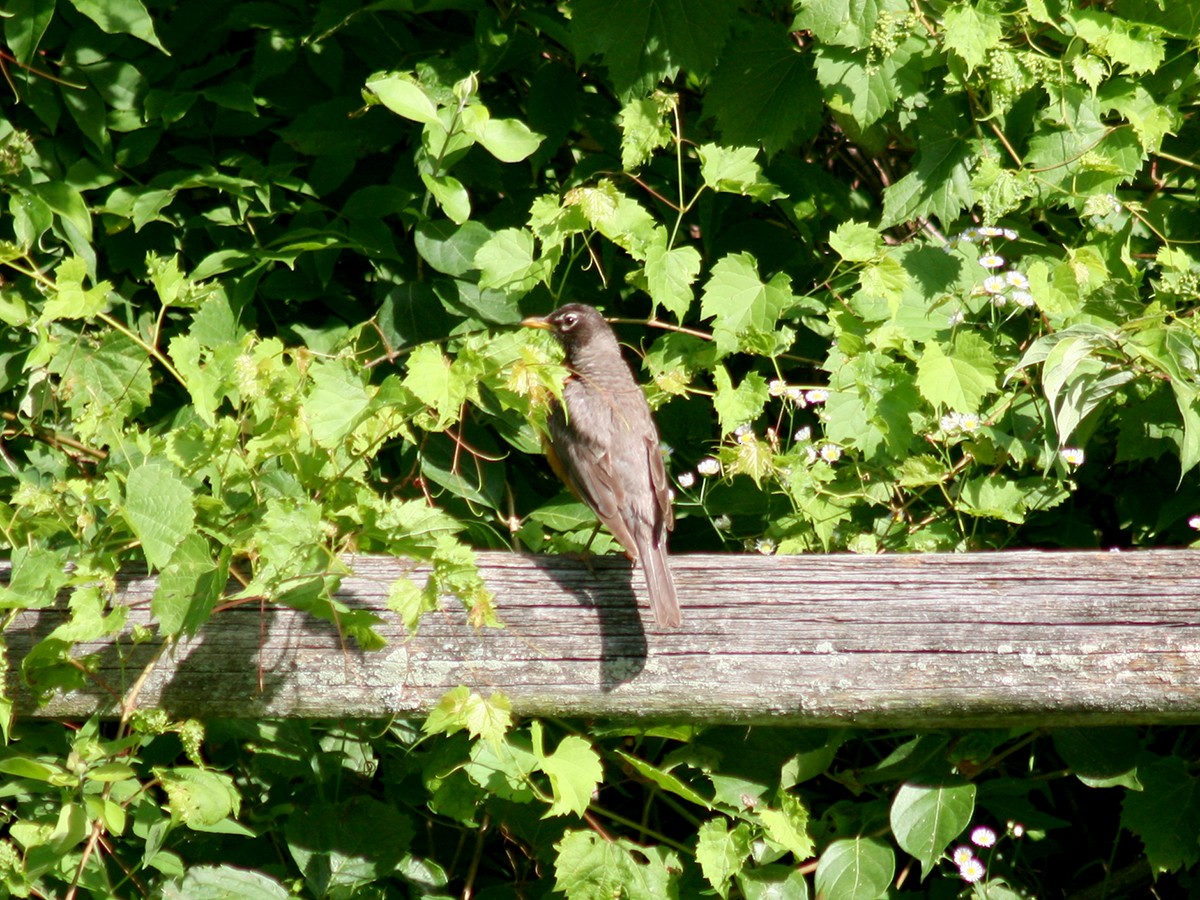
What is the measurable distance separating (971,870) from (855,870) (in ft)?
1.36

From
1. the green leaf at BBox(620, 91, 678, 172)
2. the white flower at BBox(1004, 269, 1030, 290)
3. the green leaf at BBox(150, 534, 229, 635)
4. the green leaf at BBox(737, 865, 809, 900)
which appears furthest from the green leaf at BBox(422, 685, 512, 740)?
the white flower at BBox(1004, 269, 1030, 290)

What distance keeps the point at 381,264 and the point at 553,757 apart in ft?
5.21

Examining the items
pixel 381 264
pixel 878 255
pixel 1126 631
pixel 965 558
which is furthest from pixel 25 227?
pixel 1126 631

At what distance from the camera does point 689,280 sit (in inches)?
131

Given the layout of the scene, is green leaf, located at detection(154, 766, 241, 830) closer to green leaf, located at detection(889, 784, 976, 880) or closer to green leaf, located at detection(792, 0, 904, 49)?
green leaf, located at detection(889, 784, 976, 880)

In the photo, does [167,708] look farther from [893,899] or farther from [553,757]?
[893,899]

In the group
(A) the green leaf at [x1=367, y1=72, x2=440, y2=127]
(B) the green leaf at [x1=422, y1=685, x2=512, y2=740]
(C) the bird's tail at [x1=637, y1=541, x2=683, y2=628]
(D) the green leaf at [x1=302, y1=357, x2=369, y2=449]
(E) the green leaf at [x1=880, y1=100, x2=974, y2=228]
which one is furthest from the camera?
(E) the green leaf at [x1=880, y1=100, x2=974, y2=228]

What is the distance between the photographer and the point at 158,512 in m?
2.33

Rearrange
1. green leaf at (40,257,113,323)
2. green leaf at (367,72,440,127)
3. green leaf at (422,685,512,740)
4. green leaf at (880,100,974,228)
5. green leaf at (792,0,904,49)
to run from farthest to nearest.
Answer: green leaf at (880,100,974,228), green leaf at (792,0,904,49), green leaf at (367,72,440,127), green leaf at (40,257,113,323), green leaf at (422,685,512,740)

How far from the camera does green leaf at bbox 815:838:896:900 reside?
310cm

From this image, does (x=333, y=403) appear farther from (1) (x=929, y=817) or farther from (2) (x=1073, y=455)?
(2) (x=1073, y=455)

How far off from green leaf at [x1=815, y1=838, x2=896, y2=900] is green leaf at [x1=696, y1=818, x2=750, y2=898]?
8.4 inches

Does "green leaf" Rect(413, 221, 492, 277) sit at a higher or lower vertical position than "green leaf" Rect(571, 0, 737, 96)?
lower

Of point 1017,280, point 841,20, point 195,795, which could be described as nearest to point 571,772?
point 195,795
